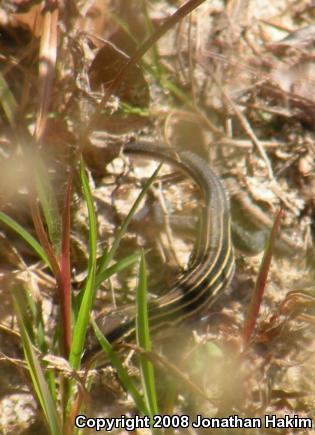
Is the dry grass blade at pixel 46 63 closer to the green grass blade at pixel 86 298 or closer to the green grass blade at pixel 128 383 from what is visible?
the green grass blade at pixel 86 298

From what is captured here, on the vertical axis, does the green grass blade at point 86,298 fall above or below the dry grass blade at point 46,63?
below

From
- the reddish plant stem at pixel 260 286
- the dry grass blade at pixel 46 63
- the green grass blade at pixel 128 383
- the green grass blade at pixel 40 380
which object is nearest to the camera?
the green grass blade at pixel 40 380

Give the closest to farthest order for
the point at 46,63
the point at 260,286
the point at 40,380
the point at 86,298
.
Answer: the point at 40,380 < the point at 86,298 < the point at 260,286 < the point at 46,63

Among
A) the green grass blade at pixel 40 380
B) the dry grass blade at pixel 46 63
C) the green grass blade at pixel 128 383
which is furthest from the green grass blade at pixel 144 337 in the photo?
the dry grass blade at pixel 46 63

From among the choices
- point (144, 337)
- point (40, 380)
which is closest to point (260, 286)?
point (144, 337)

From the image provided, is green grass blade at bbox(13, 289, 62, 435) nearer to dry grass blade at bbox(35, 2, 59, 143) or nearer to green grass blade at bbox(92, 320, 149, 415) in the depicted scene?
green grass blade at bbox(92, 320, 149, 415)

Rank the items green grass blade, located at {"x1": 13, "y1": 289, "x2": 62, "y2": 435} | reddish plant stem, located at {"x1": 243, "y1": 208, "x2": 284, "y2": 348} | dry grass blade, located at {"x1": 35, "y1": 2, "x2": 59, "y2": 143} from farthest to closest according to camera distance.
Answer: dry grass blade, located at {"x1": 35, "y1": 2, "x2": 59, "y2": 143} < reddish plant stem, located at {"x1": 243, "y1": 208, "x2": 284, "y2": 348} < green grass blade, located at {"x1": 13, "y1": 289, "x2": 62, "y2": 435}

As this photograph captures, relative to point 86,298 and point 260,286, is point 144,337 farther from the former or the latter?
point 260,286

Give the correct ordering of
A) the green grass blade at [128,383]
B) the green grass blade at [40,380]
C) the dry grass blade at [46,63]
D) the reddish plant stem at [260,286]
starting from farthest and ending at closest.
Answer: the dry grass blade at [46,63] → the reddish plant stem at [260,286] → the green grass blade at [128,383] → the green grass blade at [40,380]

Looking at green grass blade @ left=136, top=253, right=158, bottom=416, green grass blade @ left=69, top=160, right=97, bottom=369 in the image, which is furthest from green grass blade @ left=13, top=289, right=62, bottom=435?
green grass blade @ left=136, top=253, right=158, bottom=416
